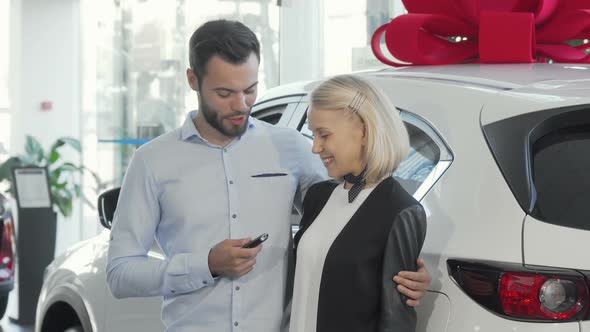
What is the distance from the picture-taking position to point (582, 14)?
2910mm

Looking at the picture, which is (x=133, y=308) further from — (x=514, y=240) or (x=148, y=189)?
(x=514, y=240)

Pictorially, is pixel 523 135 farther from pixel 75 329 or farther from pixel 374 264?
pixel 75 329

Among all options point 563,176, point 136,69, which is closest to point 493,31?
point 563,176

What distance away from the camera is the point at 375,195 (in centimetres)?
224

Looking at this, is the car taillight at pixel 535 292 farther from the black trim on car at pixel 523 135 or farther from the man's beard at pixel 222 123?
the man's beard at pixel 222 123

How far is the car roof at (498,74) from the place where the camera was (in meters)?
2.39

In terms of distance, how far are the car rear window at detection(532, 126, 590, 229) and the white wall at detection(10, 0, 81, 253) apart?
1141 cm

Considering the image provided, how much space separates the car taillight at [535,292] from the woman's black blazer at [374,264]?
0.17m

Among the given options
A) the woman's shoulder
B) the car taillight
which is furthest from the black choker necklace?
the car taillight

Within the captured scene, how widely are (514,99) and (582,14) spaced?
2.70ft

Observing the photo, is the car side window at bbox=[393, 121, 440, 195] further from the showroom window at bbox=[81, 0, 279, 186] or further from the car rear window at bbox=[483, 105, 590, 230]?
the showroom window at bbox=[81, 0, 279, 186]

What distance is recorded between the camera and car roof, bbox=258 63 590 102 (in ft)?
7.84

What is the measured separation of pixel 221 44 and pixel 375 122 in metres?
0.59

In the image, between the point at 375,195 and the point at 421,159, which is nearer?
the point at 375,195
